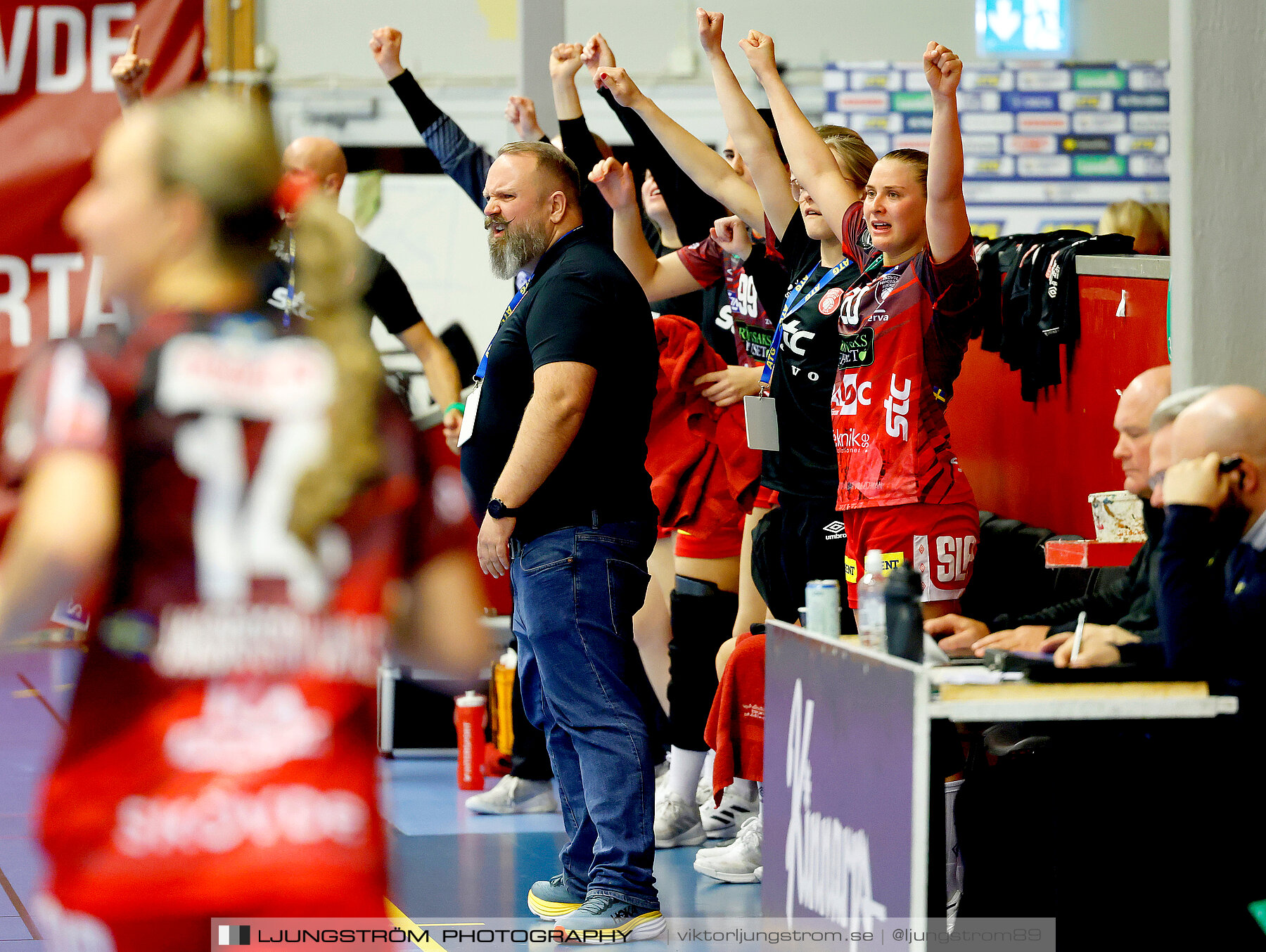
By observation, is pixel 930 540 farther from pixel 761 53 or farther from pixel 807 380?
pixel 761 53

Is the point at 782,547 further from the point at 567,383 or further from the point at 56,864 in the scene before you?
the point at 56,864

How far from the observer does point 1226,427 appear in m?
2.45

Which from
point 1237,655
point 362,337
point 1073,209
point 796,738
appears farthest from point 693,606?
point 1073,209

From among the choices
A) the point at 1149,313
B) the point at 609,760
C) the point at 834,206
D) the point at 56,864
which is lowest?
the point at 609,760

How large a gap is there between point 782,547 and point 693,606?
2.30 ft

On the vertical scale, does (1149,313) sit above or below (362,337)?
above

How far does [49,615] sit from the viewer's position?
4.62ft

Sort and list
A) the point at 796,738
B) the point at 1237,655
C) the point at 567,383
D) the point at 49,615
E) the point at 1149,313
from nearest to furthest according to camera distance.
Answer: the point at 49,615, the point at 1237,655, the point at 796,738, the point at 567,383, the point at 1149,313

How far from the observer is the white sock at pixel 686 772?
4484 millimetres

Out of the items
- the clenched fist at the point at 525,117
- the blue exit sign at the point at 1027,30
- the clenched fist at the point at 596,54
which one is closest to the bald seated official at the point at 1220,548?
the clenched fist at the point at 596,54

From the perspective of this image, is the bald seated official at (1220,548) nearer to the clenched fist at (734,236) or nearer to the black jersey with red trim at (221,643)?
the black jersey with red trim at (221,643)

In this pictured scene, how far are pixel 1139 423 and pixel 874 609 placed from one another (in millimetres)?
720

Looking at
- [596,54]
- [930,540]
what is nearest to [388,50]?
[596,54]

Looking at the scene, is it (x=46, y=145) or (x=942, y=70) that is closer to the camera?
(x=942, y=70)
